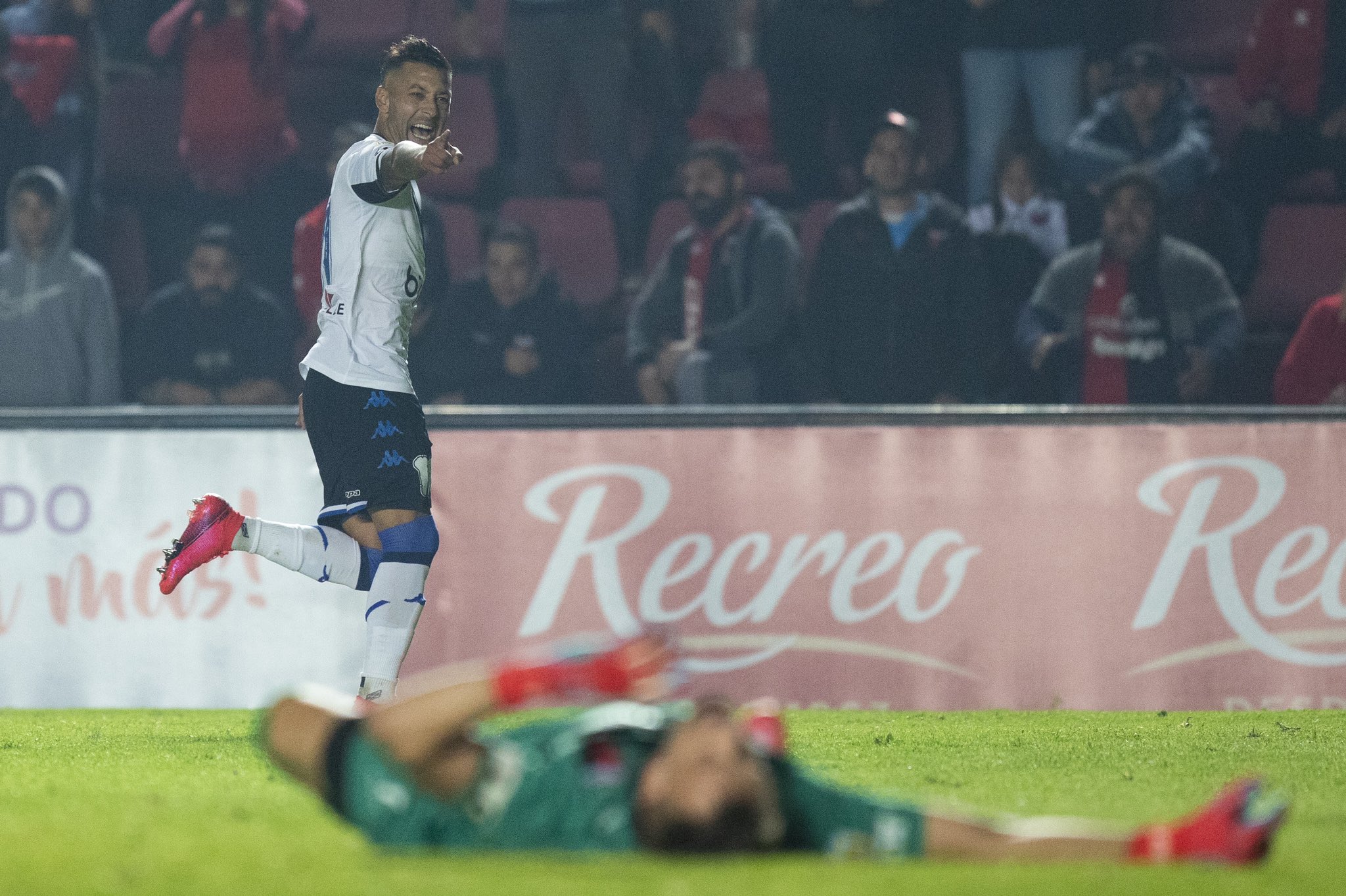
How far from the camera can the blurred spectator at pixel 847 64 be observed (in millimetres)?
10898

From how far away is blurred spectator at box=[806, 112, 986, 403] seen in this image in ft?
32.8

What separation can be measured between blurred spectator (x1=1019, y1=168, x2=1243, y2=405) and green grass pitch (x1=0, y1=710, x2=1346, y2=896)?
77.8 inches

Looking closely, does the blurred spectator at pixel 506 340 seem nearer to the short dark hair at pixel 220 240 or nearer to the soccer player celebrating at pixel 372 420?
the short dark hair at pixel 220 240

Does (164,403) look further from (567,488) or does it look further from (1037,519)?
(1037,519)

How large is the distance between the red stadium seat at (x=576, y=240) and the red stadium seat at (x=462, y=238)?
0.21m

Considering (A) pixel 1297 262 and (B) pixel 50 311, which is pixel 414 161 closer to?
(B) pixel 50 311

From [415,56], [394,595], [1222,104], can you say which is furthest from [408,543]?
[1222,104]

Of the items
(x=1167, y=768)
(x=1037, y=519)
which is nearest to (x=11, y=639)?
→ (x=1037, y=519)

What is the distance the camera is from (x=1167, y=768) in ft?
21.6

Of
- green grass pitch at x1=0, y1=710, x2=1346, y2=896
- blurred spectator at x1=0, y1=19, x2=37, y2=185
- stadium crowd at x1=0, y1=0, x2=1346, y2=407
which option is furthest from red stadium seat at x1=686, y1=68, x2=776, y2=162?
green grass pitch at x1=0, y1=710, x2=1346, y2=896

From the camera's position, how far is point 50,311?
10.2 m

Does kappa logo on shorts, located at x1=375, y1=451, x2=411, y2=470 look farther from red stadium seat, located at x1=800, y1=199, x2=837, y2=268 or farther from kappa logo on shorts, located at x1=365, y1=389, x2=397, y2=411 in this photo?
red stadium seat, located at x1=800, y1=199, x2=837, y2=268

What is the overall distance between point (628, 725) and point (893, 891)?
0.68 meters

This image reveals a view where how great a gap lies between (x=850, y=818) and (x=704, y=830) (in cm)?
37
